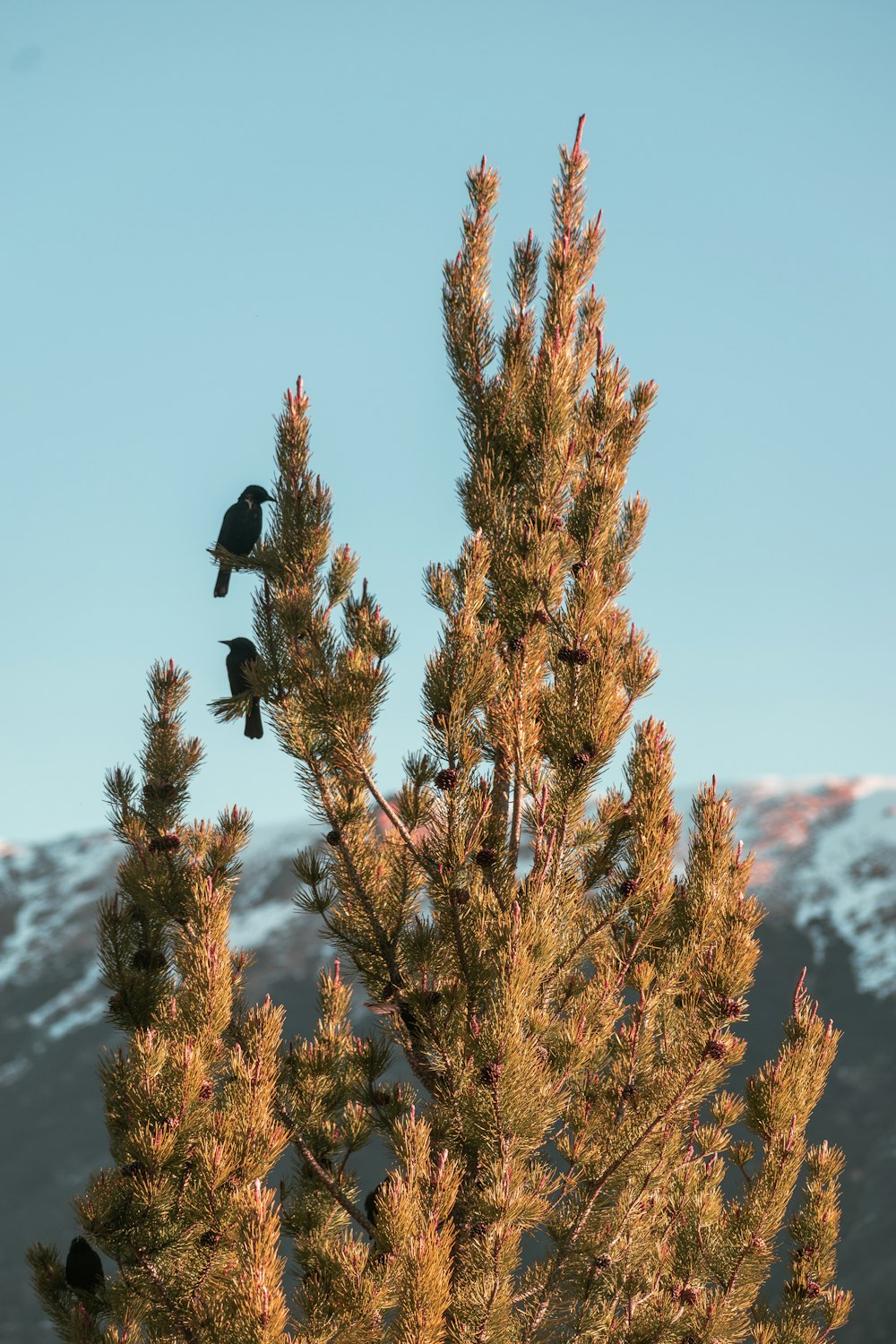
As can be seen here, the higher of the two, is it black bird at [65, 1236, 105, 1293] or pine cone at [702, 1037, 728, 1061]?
pine cone at [702, 1037, 728, 1061]

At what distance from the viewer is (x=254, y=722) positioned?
5133 millimetres

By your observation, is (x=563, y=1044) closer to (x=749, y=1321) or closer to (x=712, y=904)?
(x=712, y=904)

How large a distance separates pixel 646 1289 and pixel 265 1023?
7.36 ft

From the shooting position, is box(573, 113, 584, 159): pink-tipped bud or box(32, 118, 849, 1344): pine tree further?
box(573, 113, 584, 159): pink-tipped bud

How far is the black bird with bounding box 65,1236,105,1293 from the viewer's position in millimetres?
4598

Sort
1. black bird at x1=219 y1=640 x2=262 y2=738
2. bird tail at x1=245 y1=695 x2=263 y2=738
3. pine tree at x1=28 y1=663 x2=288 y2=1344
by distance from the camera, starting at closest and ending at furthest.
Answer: pine tree at x1=28 y1=663 x2=288 y2=1344 < black bird at x1=219 y1=640 x2=262 y2=738 < bird tail at x1=245 y1=695 x2=263 y2=738

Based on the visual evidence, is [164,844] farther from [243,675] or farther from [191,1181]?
[191,1181]

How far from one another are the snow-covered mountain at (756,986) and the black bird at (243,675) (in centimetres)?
2606

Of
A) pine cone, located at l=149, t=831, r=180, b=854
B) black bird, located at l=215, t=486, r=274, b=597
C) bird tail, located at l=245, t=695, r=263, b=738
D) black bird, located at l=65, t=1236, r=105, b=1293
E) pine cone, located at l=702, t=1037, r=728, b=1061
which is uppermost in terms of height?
black bird, located at l=215, t=486, r=274, b=597

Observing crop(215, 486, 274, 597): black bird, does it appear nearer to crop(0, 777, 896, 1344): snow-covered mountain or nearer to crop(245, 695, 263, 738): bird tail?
crop(245, 695, 263, 738): bird tail

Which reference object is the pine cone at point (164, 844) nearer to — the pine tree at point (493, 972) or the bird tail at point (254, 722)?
the pine tree at point (493, 972)

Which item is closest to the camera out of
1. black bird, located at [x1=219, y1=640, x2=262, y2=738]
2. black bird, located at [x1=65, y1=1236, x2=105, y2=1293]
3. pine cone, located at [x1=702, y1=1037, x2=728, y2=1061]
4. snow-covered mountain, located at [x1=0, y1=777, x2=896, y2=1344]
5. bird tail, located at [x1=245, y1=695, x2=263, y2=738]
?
black bird, located at [x1=65, y1=1236, x2=105, y2=1293]

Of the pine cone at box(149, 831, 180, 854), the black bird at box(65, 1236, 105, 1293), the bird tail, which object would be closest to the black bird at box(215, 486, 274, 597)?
the bird tail

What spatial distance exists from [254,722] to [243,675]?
27cm
